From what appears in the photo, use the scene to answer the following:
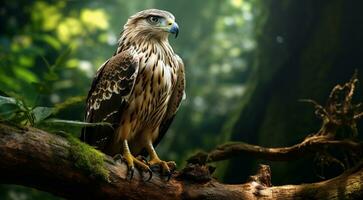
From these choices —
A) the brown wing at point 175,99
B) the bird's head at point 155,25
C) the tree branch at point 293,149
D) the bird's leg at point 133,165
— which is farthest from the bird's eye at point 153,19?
the bird's leg at point 133,165

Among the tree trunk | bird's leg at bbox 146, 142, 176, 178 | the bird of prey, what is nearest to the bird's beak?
the bird of prey

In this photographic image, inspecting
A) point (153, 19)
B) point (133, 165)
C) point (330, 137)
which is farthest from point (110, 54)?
point (133, 165)

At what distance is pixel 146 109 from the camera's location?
183 inches

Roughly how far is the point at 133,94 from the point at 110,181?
141 cm

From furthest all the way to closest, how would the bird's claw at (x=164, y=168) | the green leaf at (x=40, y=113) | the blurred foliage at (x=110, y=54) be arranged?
the blurred foliage at (x=110, y=54) → the bird's claw at (x=164, y=168) → the green leaf at (x=40, y=113)

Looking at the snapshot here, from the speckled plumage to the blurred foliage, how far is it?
0.46 m

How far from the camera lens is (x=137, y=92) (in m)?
4.63

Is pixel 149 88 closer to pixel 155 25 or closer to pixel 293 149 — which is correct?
pixel 155 25

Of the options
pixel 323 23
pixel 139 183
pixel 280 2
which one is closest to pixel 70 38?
pixel 280 2

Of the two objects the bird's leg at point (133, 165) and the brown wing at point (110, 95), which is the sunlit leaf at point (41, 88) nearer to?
the brown wing at point (110, 95)

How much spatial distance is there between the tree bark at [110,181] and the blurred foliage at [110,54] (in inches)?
13.9

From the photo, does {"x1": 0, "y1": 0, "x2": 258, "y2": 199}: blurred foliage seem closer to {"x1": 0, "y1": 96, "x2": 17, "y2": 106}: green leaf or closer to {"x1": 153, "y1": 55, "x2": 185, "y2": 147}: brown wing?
{"x1": 0, "y1": 96, "x2": 17, "y2": 106}: green leaf

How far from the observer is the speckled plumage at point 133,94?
4590 mm

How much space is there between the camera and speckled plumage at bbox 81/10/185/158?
4.59 m
